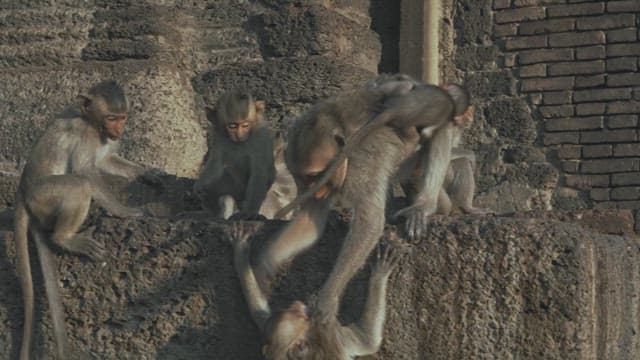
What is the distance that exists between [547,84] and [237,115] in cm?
343

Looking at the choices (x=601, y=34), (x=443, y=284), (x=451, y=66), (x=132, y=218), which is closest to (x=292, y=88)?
(x=451, y=66)

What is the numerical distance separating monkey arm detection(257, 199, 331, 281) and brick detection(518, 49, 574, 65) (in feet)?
14.8

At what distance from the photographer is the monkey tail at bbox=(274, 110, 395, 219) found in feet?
17.9

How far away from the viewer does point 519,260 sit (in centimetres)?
532

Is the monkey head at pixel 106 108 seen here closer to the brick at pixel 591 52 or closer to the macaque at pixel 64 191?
the macaque at pixel 64 191

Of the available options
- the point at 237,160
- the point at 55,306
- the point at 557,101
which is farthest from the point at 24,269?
the point at 557,101

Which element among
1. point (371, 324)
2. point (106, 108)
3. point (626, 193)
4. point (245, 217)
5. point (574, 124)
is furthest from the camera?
point (574, 124)

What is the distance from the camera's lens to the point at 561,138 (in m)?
9.73

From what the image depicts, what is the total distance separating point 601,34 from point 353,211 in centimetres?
461

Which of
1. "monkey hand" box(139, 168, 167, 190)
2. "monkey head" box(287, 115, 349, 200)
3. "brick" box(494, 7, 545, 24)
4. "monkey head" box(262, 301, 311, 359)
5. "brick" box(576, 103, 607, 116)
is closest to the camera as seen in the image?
"monkey head" box(262, 301, 311, 359)

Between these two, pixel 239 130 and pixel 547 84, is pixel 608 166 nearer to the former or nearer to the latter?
pixel 547 84

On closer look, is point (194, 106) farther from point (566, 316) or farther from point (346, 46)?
point (566, 316)

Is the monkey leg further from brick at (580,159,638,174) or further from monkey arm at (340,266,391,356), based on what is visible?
brick at (580,159,638,174)

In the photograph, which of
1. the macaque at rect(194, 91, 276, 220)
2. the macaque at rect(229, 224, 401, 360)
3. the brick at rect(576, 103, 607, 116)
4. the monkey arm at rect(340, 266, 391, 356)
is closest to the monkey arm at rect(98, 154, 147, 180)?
the macaque at rect(194, 91, 276, 220)
